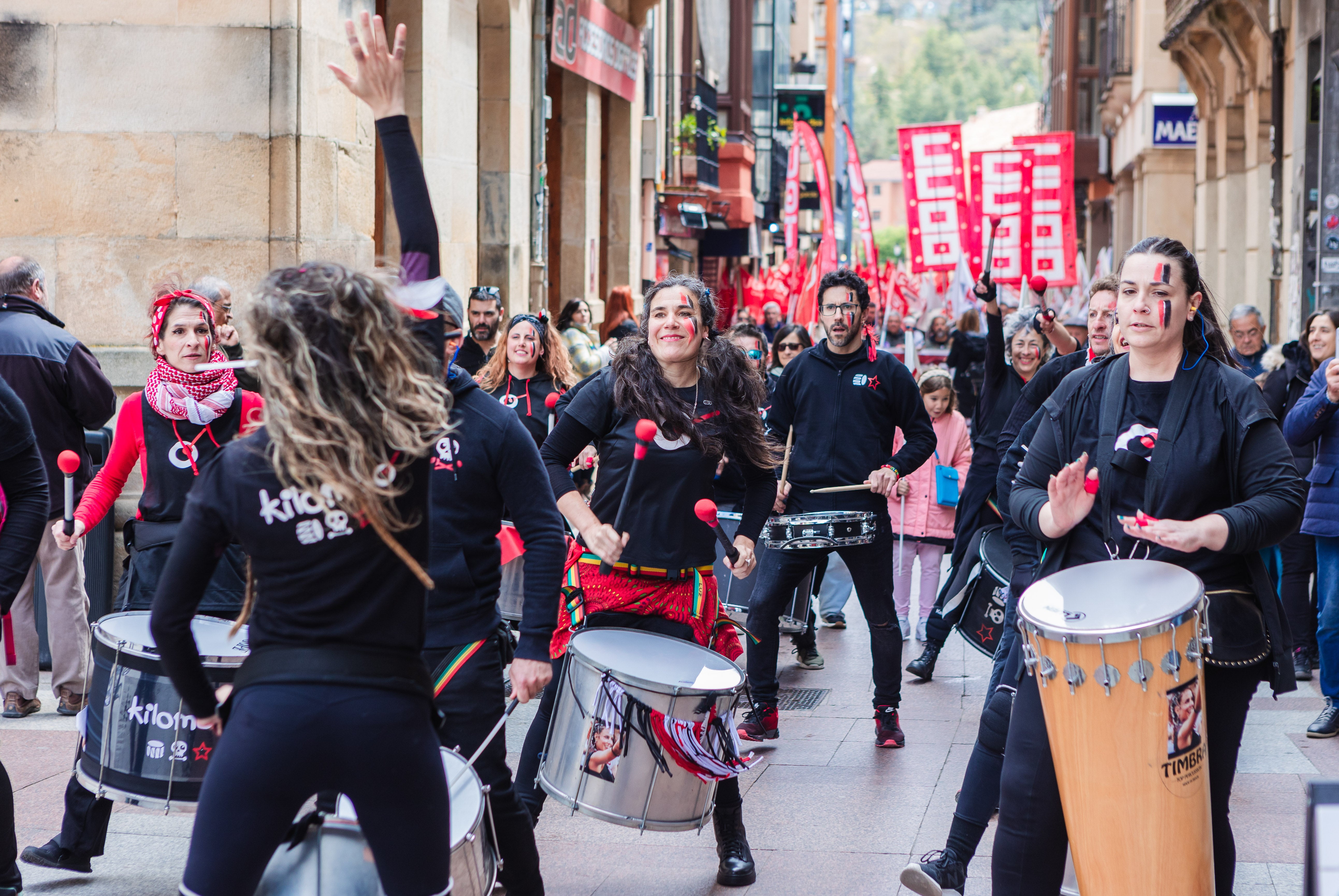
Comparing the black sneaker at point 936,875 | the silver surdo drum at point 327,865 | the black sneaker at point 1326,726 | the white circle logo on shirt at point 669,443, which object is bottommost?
the black sneaker at point 1326,726

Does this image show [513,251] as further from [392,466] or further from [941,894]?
[392,466]

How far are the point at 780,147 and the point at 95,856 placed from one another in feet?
132

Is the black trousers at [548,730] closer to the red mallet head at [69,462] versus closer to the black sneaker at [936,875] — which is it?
the black sneaker at [936,875]

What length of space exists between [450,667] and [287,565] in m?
1.17

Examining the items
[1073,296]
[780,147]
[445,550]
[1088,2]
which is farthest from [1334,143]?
[1088,2]

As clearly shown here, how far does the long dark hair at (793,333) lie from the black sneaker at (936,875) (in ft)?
21.7

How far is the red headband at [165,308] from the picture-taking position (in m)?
5.15

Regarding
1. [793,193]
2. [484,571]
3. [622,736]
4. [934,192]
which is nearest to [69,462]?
[484,571]

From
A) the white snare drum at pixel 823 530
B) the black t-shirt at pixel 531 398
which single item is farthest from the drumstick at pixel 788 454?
the black t-shirt at pixel 531 398

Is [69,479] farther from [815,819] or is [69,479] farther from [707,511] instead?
[815,819]

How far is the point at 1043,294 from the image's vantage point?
738 cm

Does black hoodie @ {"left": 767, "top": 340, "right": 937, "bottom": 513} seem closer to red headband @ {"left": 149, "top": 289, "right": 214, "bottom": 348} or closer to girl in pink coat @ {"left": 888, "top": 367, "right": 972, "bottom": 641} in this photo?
girl in pink coat @ {"left": 888, "top": 367, "right": 972, "bottom": 641}

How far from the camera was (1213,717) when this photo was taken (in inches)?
146

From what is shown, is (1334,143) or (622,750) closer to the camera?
(622,750)
